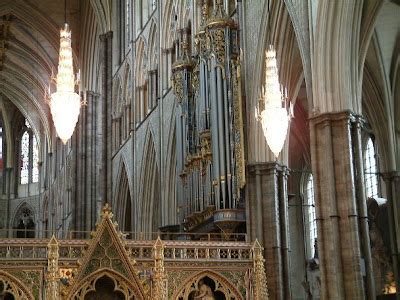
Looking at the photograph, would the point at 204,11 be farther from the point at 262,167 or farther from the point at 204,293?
the point at 204,293

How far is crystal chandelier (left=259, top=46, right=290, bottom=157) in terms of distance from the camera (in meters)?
17.1

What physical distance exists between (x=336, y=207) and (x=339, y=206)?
0.08 m

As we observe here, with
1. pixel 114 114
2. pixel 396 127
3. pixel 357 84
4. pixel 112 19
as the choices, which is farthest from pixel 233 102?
pixel 112 19

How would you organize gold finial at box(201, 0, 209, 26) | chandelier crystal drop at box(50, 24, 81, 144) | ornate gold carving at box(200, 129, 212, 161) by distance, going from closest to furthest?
chandelier crystal drop at box(50, 24, 81, 144)
ornate gold carving at box(200, 129, 212, 161)
gold finial at box(201, 0, 209, 26)

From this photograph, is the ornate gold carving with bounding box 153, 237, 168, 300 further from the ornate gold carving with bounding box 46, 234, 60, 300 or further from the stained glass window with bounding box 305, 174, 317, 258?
the stained glass window with bounding box 305, 174, 317, 258

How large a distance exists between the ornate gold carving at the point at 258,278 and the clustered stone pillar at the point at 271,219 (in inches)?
71.0

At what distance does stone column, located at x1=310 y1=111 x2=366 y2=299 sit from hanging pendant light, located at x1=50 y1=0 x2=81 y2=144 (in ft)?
18.9

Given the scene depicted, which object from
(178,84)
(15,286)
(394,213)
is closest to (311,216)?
(394,213)

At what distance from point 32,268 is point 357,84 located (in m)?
8.47

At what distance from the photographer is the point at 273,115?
17.2 metres

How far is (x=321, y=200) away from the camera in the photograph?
56.4ft

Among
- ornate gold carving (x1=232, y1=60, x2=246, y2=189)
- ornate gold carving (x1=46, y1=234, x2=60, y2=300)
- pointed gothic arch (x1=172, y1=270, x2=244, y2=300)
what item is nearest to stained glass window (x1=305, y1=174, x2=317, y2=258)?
ornate gold carving (x1=232, y1=60, x2=246, y2=189)

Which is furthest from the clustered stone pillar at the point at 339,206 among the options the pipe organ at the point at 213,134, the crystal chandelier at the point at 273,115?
the pipe organ at the point at 213,134

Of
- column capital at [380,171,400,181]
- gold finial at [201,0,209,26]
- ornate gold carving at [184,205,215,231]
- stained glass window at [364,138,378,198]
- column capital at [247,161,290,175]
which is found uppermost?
gold finial at [201,0,209,26]
